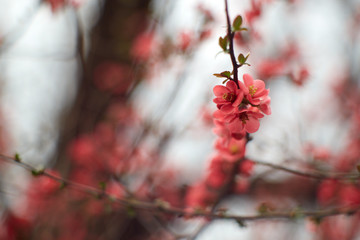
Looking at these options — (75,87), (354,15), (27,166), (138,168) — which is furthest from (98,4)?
(354,15)

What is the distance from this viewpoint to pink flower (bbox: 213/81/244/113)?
2.89 ft

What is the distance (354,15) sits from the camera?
16.7 feet

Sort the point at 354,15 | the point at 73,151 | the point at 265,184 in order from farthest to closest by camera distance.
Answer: the point at 354,15
the point at 265,184
the point at 73,151

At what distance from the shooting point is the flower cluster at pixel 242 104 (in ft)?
2.89

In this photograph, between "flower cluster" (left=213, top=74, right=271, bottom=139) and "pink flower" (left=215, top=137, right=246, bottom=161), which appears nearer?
"flower cluster" (left=213, top=74, right=271, bottom=139)

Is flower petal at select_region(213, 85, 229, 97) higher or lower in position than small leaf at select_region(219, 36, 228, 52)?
lower

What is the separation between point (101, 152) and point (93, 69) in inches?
49.4

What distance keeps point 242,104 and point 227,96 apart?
6 centimetres

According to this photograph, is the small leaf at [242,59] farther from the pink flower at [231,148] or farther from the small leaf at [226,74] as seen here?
the pink flower at [231,148]

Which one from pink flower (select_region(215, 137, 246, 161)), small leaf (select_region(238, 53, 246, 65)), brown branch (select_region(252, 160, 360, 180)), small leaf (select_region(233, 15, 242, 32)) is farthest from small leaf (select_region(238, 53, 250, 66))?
brown branch (select_region(252, 160, 360, 180))

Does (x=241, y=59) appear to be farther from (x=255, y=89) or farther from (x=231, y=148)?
(x=231, y=148)

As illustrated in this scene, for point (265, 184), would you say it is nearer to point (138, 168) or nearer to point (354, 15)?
point (138, 168)

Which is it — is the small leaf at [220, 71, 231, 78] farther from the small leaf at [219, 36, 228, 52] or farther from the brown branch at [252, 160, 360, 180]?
the brown branch at [252, 160, 360, 180]

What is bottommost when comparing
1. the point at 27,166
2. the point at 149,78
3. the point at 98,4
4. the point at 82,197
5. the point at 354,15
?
the point at 82,197
